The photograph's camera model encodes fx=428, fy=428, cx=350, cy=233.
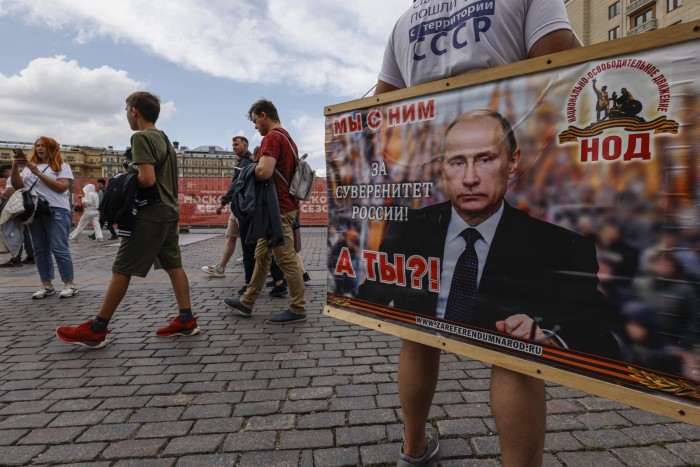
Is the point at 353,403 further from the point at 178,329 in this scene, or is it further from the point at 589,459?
the point at 178,329

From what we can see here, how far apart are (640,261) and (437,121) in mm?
735

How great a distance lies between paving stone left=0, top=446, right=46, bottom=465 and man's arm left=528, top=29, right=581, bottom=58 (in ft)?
8.65

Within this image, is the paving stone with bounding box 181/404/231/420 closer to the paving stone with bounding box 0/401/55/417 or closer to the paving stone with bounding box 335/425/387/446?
the paving stone with bounding box 335/425/387/446

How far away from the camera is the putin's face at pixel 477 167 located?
130 cm

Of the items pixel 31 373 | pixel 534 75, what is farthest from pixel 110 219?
pixel 534 75

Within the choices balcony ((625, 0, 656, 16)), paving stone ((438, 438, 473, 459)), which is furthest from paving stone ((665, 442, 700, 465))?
balcony ((625, 0, 656, 16))

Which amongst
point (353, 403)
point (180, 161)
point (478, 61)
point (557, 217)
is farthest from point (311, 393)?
point (180, 161)

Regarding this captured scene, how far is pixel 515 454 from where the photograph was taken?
1.29 m

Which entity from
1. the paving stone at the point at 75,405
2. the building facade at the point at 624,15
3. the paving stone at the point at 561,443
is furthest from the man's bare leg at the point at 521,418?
the building facade at the point at 624,15

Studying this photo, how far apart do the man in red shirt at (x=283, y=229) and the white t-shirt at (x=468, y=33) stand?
2.44 m

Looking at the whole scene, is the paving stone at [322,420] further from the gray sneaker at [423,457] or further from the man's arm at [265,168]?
the man's arm at [265,168]

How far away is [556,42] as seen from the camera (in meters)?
1.32

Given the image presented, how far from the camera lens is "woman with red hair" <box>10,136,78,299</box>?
504 centimetres

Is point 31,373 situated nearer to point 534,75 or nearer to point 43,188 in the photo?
point 43,188
